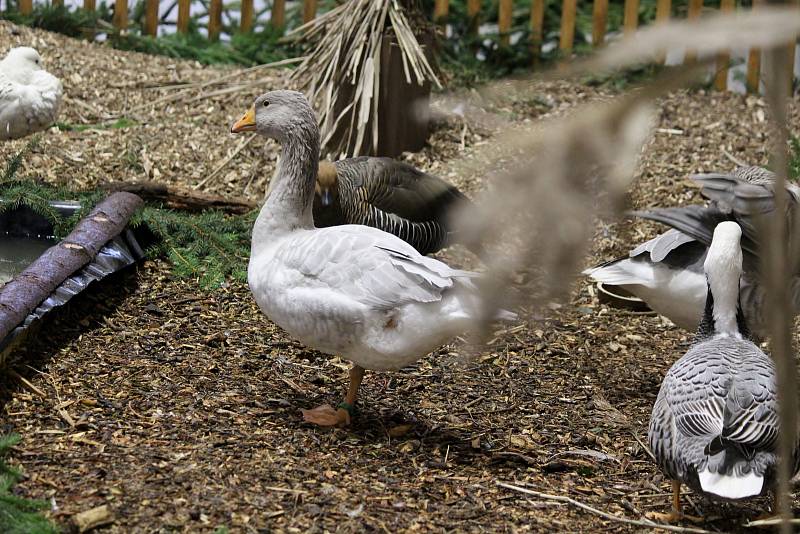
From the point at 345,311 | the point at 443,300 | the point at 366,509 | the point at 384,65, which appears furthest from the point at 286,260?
the point at 384,65

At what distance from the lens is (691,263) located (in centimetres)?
409

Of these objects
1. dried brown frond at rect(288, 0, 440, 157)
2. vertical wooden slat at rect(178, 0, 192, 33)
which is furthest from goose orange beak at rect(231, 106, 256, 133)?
vertical wooden slat at rect(178, 0, 192, 33)

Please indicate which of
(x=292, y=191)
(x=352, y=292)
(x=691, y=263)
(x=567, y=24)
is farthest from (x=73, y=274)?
(x=567, y=24)

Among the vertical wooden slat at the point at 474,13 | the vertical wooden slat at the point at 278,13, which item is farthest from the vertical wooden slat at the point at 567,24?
the vertical wooden slat at the point at 278,13

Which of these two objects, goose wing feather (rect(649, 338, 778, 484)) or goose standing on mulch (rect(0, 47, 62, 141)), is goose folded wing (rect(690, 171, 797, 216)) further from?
goose standing on mulch (rect(0, 47, 62, 141))

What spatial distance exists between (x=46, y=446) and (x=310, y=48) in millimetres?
4951

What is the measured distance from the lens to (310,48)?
24.5ft

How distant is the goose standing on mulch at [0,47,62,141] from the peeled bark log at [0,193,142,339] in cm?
107

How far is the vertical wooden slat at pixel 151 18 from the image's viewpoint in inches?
328

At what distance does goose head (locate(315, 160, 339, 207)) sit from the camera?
470 centimetres

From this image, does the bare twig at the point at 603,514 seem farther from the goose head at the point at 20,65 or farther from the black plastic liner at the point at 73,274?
the goose head at the point at 20,65

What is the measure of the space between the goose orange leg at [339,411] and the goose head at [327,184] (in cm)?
132

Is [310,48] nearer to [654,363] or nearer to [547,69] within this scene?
[654,363]

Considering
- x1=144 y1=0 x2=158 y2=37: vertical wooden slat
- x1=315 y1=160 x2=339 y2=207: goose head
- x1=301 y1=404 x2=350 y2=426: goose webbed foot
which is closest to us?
x1=301 y1=404 x2=350 y2=426: goose webbed foot
